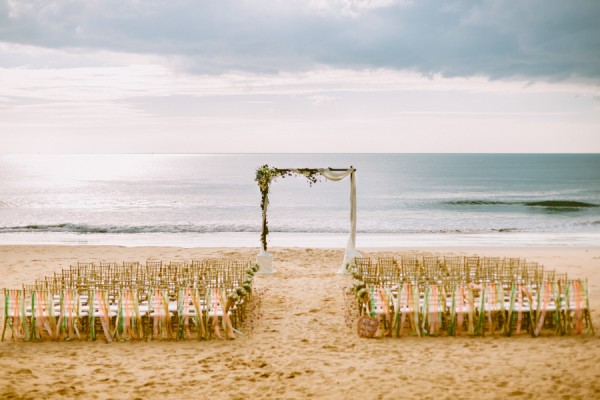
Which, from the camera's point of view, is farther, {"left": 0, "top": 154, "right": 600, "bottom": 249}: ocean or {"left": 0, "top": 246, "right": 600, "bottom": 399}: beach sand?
{"left": 0, "top": 154, "right": 600, "bottom": 249}: ocean

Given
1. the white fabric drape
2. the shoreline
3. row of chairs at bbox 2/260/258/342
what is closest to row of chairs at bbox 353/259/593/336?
row of chairs at bbox 2/260/258/342

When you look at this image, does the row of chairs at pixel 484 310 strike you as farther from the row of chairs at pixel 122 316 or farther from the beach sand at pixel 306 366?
the row of chairs at pixel 122 316

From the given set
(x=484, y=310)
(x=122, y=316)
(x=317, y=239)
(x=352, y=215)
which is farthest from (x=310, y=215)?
(x=122, y=316)

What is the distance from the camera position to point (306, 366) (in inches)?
336

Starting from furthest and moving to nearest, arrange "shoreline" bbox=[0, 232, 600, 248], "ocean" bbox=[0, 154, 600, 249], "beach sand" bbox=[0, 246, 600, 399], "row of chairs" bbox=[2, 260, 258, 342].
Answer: "ocean" bbox=[0, 154, 600, 249], "shoreline" bbox=[0, 232, 600, 248], "row of chairs" bbox=[2, 260, 258, 342], "beach sand" bbox=[0, 246, 600, 399]

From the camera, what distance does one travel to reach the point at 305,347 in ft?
30.9

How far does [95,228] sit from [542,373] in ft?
109

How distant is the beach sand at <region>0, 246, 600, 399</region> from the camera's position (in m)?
7.56

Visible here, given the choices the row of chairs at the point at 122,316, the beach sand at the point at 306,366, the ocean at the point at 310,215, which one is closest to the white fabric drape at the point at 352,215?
the beach sand at the point at 306,366

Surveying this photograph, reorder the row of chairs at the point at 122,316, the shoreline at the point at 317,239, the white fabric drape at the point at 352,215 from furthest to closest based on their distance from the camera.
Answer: the shoreline at the point at 317,239
the white fabric drape at the point at 352,215
the row of chairs at the point at 122,316

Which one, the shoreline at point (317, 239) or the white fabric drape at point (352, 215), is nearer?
the white fabric drape at point (352, 215)

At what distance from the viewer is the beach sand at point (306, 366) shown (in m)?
7.56

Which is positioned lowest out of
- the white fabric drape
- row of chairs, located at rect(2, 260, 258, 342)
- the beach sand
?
the beach sand

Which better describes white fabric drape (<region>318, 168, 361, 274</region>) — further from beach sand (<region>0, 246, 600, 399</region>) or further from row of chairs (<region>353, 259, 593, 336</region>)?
row of chairs (<region>353, 259, 593, 336</region>)
